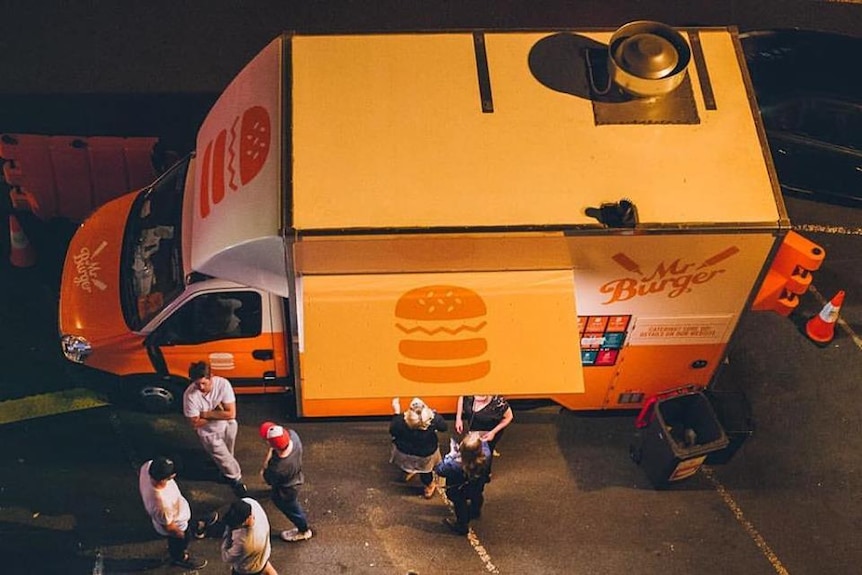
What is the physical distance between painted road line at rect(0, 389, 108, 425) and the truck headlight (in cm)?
92

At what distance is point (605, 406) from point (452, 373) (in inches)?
92.5

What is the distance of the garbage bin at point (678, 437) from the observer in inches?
352

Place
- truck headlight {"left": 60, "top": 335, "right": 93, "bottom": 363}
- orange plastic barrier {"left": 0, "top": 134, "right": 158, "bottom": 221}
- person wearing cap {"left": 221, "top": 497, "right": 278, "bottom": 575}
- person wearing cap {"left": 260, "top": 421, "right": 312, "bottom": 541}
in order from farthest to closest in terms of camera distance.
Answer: orange plastic barrier {"left": 0, "top": 134, "right": 158, "bottom": 221}
truck headlight {"left": 60, "top": 335, "right": 93, "bottom": 363}
person wearing cap {"left": 260, "top": 421, "right": 312, "bottom": 541}
person wearing cap {"left": 221, "top": 497, "right": 278, "bottom": 575}

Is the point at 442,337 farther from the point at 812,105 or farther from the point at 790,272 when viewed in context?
the point at 812,105

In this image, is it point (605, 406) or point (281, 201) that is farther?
point (605, 406)

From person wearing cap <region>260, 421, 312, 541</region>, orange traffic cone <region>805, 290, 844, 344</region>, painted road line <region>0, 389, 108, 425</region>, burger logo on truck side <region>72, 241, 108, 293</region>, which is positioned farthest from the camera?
orange traffic cone <region>805, 290, 844, 344</region>

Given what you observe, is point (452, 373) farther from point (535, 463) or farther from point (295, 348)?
point (535, 463)

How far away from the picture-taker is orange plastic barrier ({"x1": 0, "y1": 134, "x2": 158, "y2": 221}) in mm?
10781

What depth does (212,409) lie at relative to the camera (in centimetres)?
861

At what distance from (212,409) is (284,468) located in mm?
941

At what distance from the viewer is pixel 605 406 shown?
973 centimetres

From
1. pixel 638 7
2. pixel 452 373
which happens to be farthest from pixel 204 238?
pixel 638 7

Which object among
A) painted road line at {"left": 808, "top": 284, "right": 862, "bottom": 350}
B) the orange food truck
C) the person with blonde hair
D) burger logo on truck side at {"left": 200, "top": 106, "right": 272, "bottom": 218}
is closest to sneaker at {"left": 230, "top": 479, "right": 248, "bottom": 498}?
the orange food truck

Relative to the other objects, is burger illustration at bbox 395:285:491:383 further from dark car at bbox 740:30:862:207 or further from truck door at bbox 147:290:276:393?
dark car at bbox 740:30:862:207
